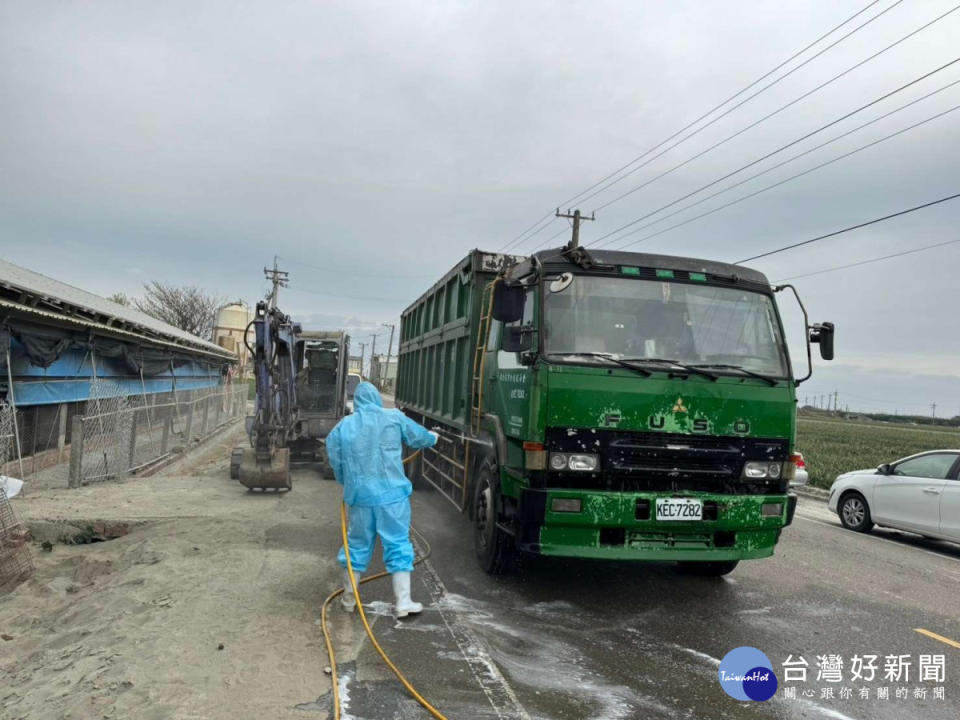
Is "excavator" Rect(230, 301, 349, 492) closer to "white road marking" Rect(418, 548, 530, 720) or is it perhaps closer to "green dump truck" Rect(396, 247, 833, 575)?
"green dump truck" Rect(396, 247, 833, 575)

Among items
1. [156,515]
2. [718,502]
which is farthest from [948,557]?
[156,515]

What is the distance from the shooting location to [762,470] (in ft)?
17.8

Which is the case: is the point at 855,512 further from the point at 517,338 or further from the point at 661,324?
the point at 517,338

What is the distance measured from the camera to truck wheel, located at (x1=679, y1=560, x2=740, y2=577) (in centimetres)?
638

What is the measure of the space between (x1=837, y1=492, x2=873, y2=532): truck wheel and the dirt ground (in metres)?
7.46

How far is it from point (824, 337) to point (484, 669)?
4.21m

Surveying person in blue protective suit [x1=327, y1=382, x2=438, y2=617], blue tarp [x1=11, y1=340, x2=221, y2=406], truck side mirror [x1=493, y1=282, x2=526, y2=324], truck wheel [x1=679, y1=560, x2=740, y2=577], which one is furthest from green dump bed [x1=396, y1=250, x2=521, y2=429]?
blue tarp [x1=11, y1=340, x2=221, y2=406]

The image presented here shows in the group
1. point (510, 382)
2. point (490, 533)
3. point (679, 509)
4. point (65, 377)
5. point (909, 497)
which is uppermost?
point (510, 382)

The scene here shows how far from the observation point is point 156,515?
8.54 m

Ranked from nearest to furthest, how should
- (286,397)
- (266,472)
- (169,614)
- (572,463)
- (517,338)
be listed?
(169,614)
(572,463)
(517,338)
(266,472)
(286,397)

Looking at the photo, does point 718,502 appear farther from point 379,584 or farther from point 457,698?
point 379,584

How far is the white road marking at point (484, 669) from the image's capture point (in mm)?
3684

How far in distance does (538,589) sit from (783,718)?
2445mm

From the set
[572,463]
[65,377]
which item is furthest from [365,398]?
[65,377]
